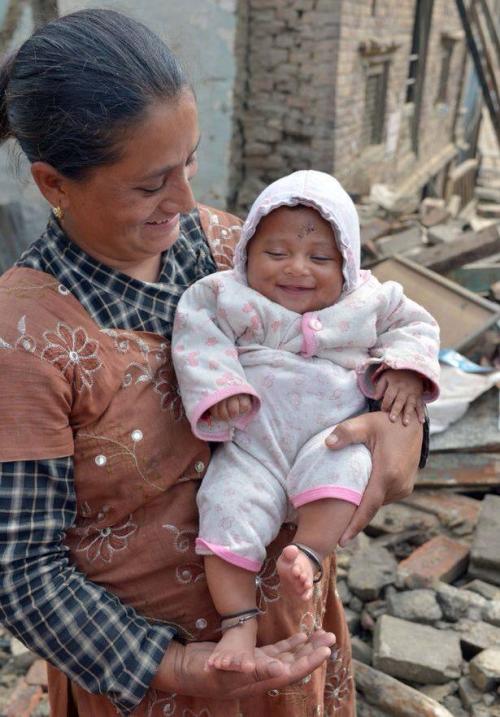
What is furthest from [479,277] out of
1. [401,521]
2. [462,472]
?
[401,521]

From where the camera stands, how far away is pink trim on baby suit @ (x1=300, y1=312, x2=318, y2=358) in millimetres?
1657

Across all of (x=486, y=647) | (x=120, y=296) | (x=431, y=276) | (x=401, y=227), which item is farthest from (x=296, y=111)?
(x=120, y=296)

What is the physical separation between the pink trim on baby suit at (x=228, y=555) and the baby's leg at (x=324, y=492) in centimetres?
12

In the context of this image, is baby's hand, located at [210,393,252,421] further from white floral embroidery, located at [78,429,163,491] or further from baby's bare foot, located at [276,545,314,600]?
baby's bare foot, located at [276,545,314,600]

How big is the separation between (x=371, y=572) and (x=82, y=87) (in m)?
2.75

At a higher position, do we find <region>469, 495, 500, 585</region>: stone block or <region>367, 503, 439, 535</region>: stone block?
<region>469, 495, 500, 585</region>: stone block

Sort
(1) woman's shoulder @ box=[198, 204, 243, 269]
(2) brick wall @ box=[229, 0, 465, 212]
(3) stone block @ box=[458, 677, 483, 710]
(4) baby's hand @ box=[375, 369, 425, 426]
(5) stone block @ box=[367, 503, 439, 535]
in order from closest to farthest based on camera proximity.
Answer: (4) baby's hand @ box=[375, 369, 425, 426] → (1) woman's shoulder @ box=[198, 204, 243, 269] → (3) stone block @ box=[458, 677, 483, 710] → (5) stone block @ box=[367, 503, 439, 535] → (2) brick wall @ box=[229, 0, 465, 212]

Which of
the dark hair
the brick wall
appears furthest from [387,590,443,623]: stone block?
the brick wall

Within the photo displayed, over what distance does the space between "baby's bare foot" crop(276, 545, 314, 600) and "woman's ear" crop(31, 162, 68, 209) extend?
33.8 inches

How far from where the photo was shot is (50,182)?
1.44m

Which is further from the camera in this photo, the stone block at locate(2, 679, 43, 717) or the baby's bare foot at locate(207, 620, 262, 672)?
the stone block at locate(2, 679, 43, 717)

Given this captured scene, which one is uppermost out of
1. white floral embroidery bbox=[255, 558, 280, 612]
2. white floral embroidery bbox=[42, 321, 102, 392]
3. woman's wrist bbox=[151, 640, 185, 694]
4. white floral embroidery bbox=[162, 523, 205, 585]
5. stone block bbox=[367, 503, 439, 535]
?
white floral embroidery bbox=[42, 321, 102, 392]

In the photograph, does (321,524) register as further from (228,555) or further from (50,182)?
(50,182)

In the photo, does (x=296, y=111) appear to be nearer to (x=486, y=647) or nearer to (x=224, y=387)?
(x=486, y=647)
